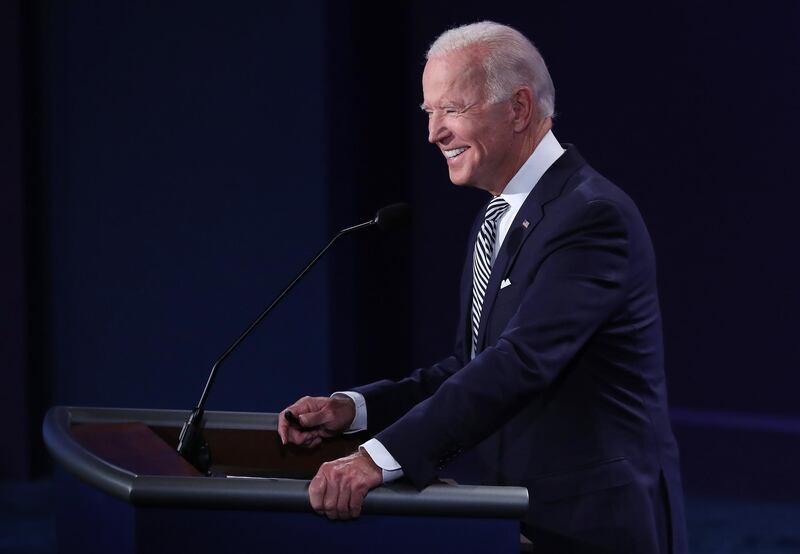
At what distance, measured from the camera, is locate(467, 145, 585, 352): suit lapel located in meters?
1.77

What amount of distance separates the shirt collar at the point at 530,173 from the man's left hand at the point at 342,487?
63 centimetres

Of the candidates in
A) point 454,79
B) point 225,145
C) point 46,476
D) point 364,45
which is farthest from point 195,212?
point 454,79

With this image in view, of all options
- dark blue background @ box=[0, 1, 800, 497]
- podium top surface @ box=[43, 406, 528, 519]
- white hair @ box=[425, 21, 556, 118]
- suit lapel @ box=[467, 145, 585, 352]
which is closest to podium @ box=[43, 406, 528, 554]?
podium top surface @ box=[43, 406, 528, 519]

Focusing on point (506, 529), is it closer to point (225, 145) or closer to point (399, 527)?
point (399, 527)

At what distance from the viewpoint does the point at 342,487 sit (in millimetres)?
1381

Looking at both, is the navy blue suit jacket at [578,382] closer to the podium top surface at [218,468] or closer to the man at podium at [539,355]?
the man at podium at [539,355]

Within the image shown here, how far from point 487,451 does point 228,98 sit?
8.78 feet

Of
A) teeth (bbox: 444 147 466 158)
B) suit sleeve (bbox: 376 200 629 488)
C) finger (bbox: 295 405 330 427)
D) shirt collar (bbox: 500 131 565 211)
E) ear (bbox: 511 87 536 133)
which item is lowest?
finger (bbox: 295 405 330 427)

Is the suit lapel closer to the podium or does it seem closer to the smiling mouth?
the smiling mouth

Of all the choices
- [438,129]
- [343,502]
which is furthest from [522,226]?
[343,502]

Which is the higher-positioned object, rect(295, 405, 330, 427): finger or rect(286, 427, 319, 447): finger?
rect(295, 405, 330, 427): finger

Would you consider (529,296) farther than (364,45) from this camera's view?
Answer: No

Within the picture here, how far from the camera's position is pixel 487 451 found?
5.82ft

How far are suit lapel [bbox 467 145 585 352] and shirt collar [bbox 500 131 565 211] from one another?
0.04 metres
